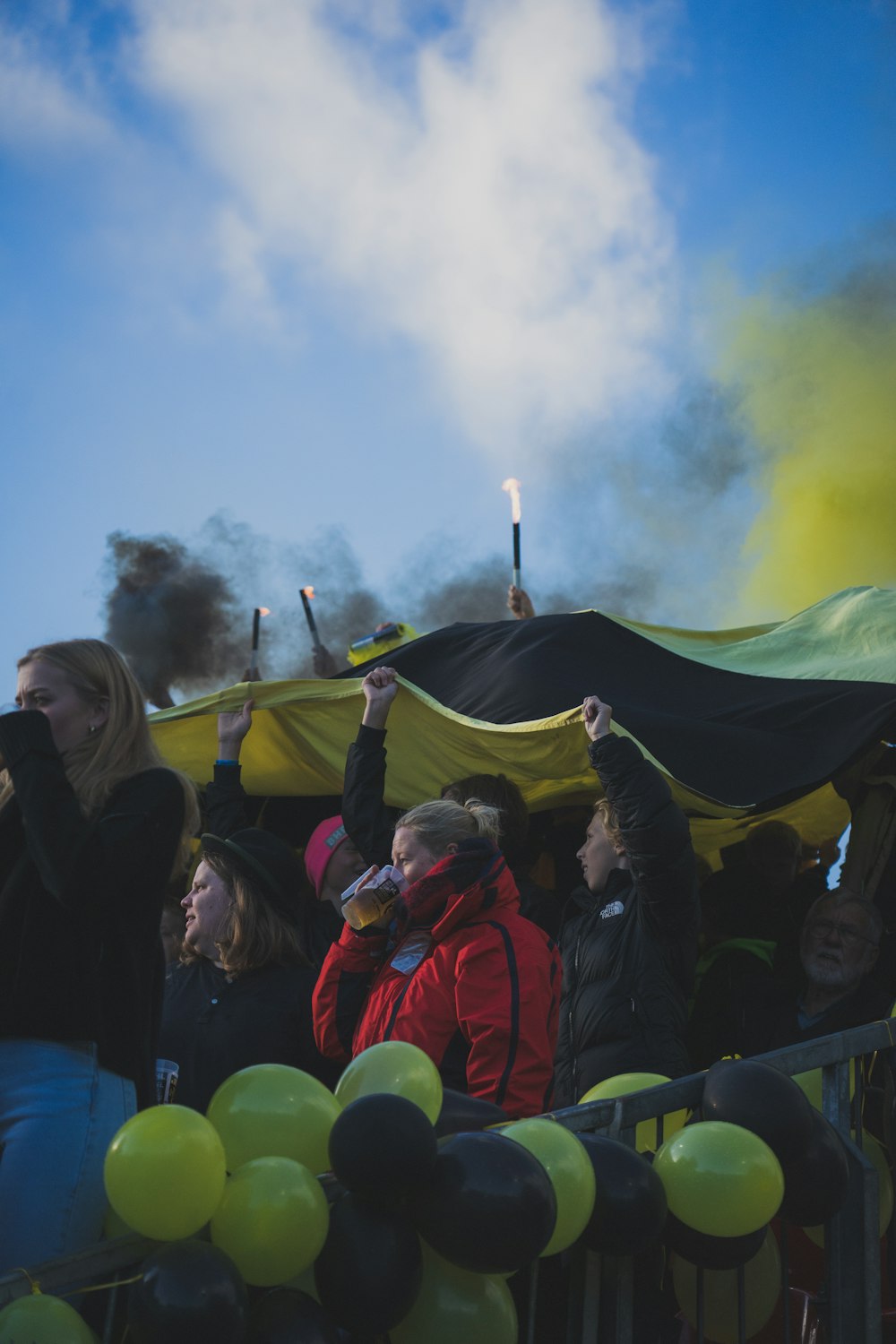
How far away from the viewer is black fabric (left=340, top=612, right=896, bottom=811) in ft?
14.5

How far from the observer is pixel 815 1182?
2629 millimetres

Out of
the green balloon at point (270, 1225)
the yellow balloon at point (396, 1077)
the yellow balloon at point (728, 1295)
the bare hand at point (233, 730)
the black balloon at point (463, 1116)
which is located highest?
the bare hand at point (233, 730)

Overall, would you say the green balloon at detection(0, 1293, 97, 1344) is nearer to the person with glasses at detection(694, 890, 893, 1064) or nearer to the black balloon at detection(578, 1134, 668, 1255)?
the black balloon at detection(578, 1134, 668, 1255)

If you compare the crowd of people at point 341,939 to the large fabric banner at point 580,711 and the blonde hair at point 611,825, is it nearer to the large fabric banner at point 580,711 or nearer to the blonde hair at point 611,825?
the blonde hair at point 611,825

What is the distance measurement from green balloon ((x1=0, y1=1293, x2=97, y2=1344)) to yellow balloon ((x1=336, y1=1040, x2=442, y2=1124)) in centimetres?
59

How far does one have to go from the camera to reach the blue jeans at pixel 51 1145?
2066 mm

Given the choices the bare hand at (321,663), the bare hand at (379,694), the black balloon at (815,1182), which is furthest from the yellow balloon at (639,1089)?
the bare hand at (321,663)

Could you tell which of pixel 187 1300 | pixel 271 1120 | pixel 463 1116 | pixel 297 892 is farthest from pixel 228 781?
pixel 187 1300

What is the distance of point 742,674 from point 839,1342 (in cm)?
297

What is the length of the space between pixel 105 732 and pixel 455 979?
1.21 m

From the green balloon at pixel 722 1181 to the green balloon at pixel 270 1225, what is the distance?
746 mm

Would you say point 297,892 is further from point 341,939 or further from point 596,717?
point 596,717

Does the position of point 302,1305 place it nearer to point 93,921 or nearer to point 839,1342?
point 93,921

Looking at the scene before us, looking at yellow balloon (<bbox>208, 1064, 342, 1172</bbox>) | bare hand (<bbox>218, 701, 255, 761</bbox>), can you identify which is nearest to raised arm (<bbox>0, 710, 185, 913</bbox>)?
yellow balloon (<bbox>208, 1064, 342, 1172</bbox>)
